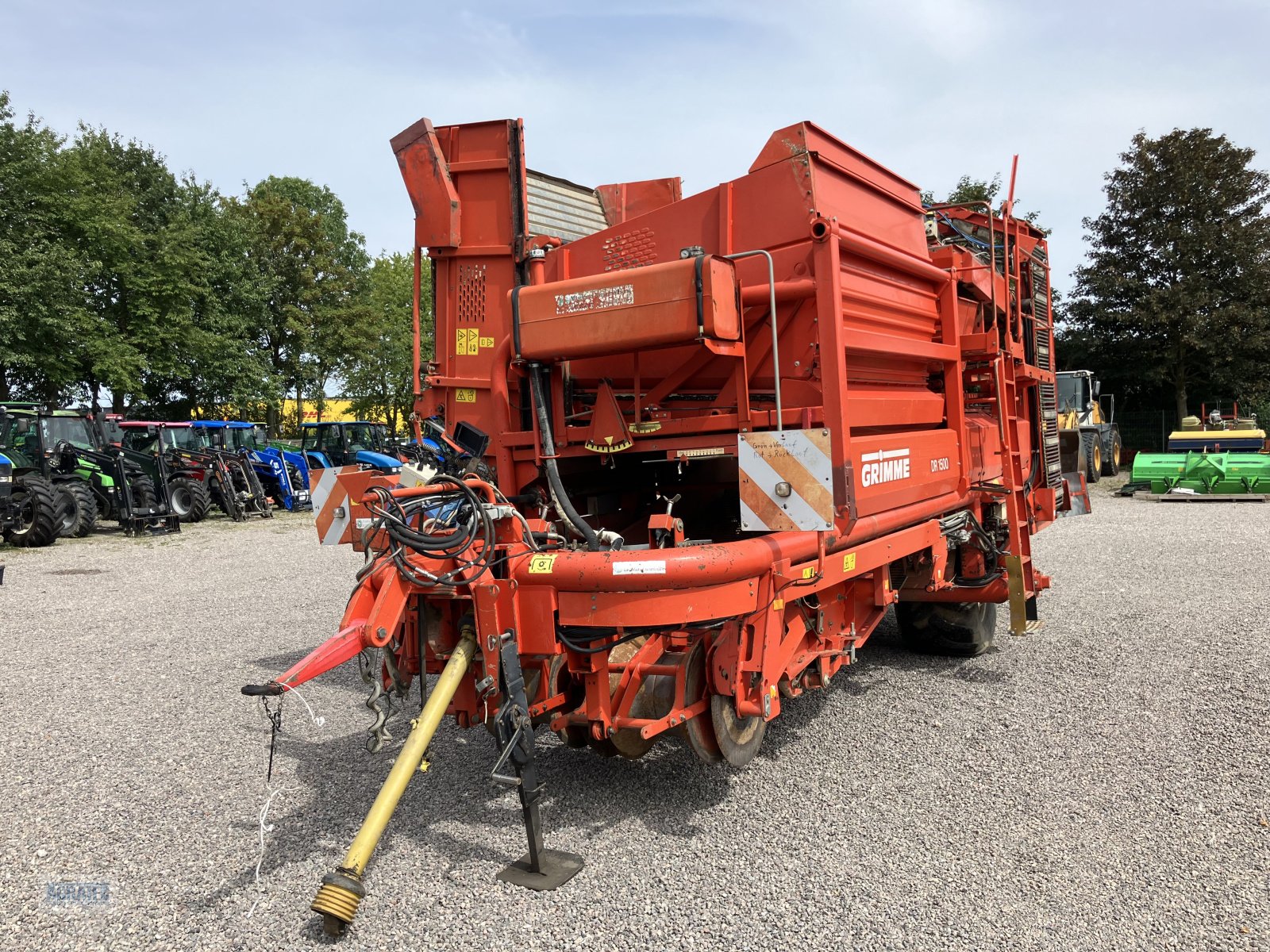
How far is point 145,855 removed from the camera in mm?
3080

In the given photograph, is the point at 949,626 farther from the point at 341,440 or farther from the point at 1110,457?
the point at 1110,457

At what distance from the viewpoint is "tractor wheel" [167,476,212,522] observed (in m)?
15.4


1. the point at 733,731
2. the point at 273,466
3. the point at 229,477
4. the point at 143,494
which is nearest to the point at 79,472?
the point at 143,494

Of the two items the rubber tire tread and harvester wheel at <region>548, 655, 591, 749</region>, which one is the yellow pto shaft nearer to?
harvester wheel at <region>548, 655, 591, 749</region>

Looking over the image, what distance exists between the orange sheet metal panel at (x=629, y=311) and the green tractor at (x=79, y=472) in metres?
12.6

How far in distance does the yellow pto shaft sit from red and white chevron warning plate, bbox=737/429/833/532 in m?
1.23

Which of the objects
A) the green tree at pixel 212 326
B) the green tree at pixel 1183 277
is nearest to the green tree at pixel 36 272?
the green tree at pixel 212 326

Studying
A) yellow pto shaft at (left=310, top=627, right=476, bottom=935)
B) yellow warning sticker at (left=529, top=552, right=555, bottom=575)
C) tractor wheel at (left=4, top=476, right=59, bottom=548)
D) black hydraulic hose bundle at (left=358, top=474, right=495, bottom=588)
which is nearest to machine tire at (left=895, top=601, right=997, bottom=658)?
yellow warning sticker at (left=529, top=552, right=555, bottom=575)

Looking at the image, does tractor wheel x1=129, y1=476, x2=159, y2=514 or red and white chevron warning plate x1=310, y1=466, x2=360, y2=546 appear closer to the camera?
red and white chevron warning plate x1=310, y1=466, x2=360, y2=546

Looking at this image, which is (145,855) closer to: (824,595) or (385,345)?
(824,595)

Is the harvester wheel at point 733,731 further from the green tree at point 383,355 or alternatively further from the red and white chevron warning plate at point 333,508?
the green tree at point 383,355

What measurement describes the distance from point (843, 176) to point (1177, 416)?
2768 centimetres

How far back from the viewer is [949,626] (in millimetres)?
5480

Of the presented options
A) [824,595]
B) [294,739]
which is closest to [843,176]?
[824,595]
